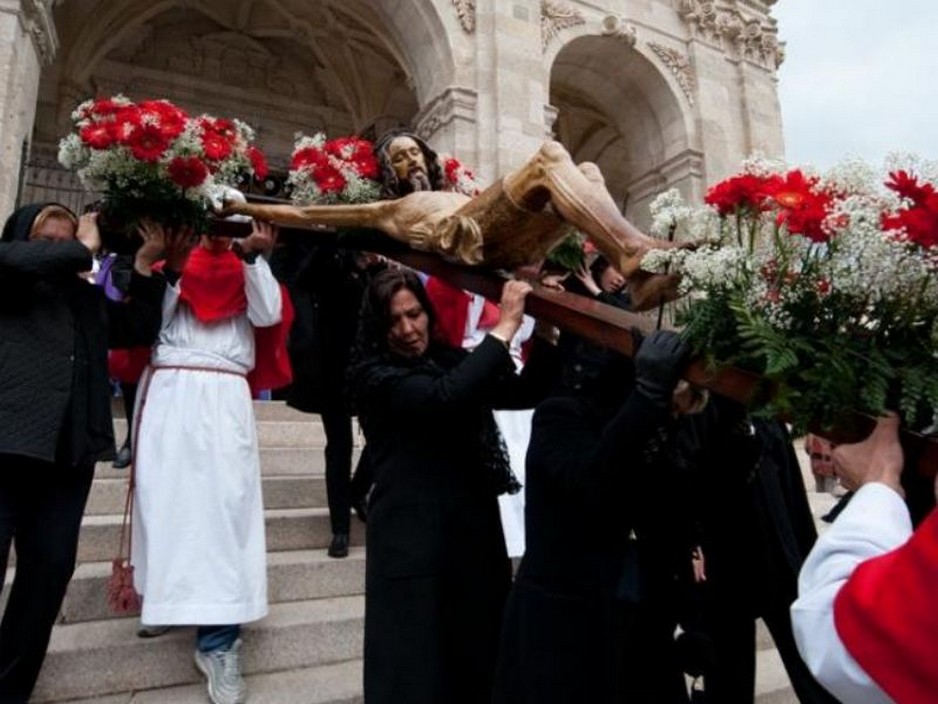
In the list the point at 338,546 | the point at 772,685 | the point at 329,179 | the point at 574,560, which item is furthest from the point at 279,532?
the point at 772,685

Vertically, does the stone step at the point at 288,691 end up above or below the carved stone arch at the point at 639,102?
below

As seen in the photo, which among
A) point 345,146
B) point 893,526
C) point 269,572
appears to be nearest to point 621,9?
point 345,146

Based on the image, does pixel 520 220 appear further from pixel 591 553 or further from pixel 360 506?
pixel 360 506

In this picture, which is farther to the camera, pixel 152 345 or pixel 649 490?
pixel 152 345

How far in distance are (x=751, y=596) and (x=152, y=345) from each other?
2.59 m

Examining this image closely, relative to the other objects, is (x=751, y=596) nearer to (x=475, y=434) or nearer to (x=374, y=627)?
(x=475, y=434)

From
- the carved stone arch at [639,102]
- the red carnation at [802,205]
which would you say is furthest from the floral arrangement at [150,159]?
the carved stone arch at [639,102]

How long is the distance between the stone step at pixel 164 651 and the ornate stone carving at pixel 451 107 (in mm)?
8012

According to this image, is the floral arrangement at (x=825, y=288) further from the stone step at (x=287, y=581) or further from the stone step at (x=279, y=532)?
the stone step at (x=279, y=532)

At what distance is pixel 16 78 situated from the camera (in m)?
6.85

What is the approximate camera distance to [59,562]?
7.72 ft

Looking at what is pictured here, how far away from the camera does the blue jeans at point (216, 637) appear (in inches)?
103

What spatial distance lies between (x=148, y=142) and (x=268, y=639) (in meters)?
2.06

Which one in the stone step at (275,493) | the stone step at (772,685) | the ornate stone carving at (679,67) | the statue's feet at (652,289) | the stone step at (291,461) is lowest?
the stone step at (772,685)
